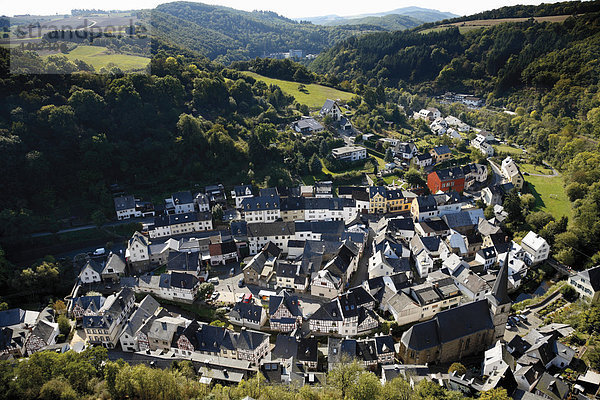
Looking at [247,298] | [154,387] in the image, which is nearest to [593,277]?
[247,298]

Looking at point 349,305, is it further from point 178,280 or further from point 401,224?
point 178,280

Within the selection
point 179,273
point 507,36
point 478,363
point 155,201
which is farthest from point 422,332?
point 507,36

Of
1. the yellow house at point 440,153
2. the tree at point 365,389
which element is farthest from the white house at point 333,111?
the tree at point 365,389

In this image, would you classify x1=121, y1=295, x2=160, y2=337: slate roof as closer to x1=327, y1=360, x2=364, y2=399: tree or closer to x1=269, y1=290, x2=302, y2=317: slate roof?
x1=269, y1=290, x2=302, y2=317: slate roof

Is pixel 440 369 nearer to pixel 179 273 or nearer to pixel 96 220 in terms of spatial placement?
pixel 179 273

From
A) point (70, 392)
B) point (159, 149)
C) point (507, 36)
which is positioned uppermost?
point (507, 36)

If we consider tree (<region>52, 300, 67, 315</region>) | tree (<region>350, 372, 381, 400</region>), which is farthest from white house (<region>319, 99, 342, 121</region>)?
tree (<region>350, 372, 381, 400</region>)
